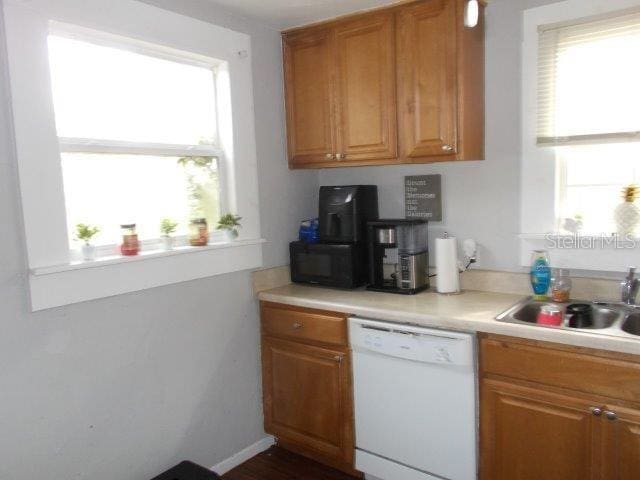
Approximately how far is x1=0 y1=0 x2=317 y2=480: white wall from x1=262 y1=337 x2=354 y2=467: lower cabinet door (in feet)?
0.32

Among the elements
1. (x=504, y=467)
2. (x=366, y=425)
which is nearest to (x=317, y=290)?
(x=366, y=425)

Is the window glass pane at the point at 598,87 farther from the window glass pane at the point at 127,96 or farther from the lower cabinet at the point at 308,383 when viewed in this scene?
the window glass pane at the point at 127,96

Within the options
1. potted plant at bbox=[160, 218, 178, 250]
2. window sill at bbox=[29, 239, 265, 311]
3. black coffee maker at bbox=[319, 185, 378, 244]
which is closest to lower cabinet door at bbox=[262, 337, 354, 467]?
window sill at bbox=[29, 239, 265, 311]

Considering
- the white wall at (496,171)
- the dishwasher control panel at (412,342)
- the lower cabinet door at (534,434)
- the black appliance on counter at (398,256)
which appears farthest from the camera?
the black appliance on counter at (398,256)

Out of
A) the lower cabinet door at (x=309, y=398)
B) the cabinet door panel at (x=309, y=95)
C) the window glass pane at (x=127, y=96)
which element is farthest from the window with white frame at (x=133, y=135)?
the lower cabinet door at (x=309, y=398)

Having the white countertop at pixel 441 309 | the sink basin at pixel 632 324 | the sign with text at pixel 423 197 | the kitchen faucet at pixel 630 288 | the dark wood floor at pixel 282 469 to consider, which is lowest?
the dark wood floor at pixel 282 469

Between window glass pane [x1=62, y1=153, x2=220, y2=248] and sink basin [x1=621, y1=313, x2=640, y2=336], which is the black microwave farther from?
sink basin [x1=621, y1=313, x2=640, y2=336]

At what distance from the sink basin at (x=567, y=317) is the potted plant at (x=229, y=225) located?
4.35ft

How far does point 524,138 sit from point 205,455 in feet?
7.03

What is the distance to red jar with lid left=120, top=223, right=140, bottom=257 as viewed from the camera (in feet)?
7.12

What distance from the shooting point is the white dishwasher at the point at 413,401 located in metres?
2.05

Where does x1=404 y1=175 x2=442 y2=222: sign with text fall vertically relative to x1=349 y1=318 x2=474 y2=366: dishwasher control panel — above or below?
above

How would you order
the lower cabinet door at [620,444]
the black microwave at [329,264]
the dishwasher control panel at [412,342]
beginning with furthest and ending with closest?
the black microwave at [329,264], the dishwasher control panel at [412,342], the lower cabinet door at [620,444]

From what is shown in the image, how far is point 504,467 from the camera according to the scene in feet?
6.56
